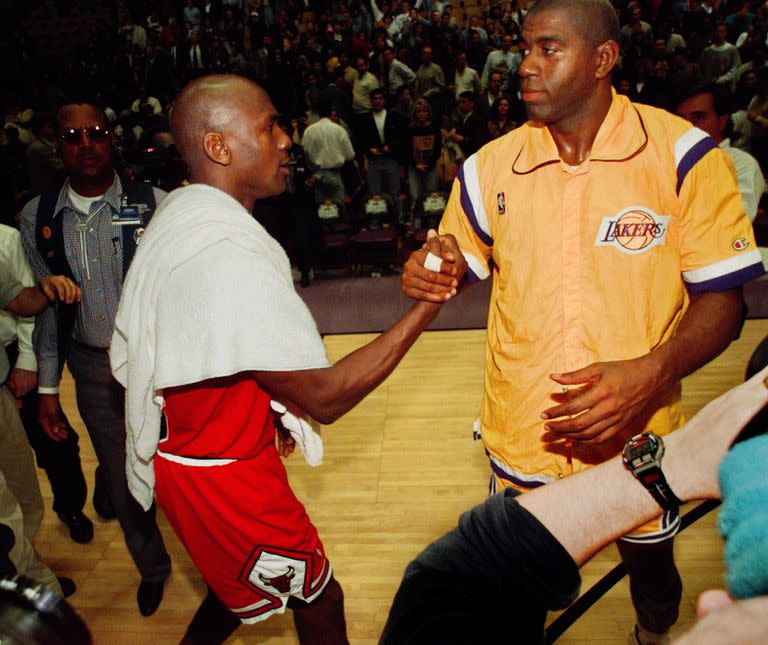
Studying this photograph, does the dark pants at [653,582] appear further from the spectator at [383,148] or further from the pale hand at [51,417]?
the spectator at [383,148]

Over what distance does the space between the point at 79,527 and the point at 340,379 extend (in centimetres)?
224

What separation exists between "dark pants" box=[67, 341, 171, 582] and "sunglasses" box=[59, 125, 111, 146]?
0.77 m

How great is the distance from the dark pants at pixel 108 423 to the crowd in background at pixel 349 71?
240 centimetres

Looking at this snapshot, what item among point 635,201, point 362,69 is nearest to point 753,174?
point 635,201

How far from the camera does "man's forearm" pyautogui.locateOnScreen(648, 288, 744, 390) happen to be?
159 centimetres

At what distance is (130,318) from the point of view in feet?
5.39

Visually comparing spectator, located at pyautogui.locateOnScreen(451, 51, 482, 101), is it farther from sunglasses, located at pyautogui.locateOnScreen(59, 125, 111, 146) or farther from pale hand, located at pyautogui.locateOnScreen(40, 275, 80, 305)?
pale hand, located at pyautogui.locateOnScreen(40, 275, 80, 305)

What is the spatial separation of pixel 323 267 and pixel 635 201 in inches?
214

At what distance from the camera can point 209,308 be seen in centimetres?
148

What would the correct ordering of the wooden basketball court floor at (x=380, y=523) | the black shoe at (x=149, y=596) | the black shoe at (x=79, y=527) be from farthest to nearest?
1. the black shoe at (x=79, y=527)
2. the black shoe at (x=149, y=596)
3. the wooden basketball court floor at (x=380, y=523)

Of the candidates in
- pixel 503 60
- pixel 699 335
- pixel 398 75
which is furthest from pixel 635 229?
pixel 398 75

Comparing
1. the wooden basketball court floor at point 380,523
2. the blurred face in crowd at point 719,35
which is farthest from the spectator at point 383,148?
the blurred face in crowd at point 719,35

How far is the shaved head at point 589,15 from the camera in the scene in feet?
5.58

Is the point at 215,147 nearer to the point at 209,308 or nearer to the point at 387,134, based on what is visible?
the point at 209,308
